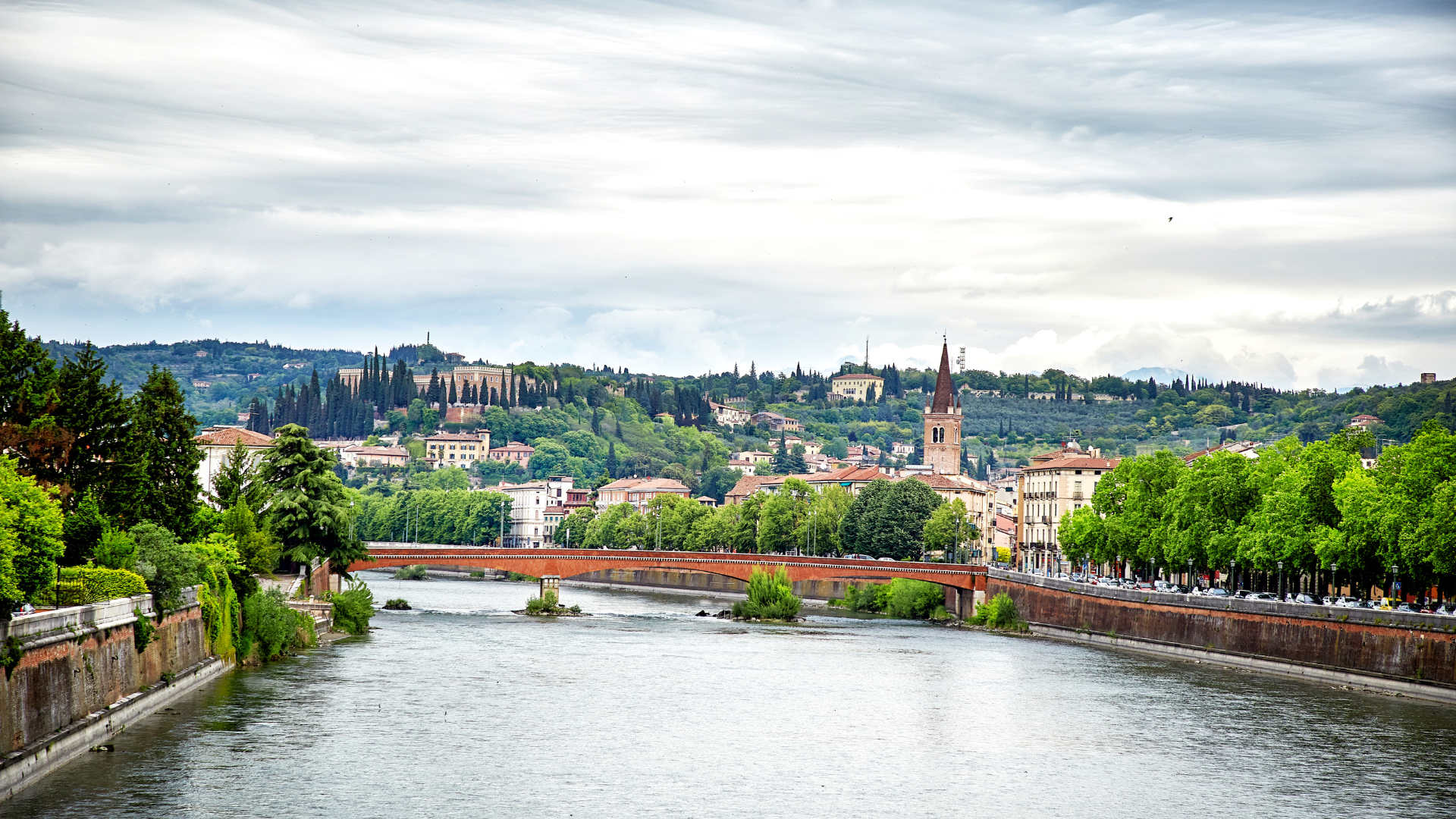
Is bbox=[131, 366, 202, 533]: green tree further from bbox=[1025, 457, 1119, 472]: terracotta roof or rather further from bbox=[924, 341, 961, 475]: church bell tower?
bbox=[924, 341, 961, 475]: church bell tower

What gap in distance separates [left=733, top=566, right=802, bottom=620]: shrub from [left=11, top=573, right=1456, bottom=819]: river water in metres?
20.1

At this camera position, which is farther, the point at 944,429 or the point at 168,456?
the point at 944,429

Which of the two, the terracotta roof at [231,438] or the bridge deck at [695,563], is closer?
the bridge deck at [695,563]

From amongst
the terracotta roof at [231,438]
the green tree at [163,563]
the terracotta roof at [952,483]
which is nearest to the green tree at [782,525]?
the terracotta roof at [952,483]

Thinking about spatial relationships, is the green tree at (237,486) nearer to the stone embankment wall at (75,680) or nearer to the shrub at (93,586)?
the stone embankment wall at (75,680)

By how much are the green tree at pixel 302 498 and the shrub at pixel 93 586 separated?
2651 cm

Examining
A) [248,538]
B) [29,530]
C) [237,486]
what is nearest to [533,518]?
[237,486]

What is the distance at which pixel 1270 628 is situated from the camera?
59.1m

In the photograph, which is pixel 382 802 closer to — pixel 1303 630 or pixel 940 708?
pixel 940 708

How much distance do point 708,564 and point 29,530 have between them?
2452 inches

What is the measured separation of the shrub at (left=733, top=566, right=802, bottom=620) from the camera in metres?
85.6

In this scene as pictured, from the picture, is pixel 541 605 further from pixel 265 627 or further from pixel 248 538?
pixel 265 627

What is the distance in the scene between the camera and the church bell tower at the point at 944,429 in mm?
173000

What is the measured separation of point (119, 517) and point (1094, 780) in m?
26.6
